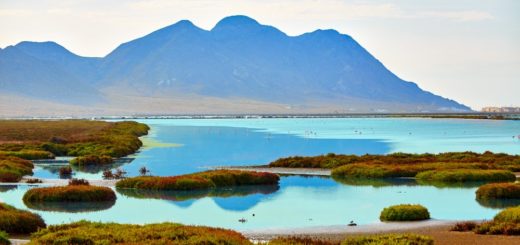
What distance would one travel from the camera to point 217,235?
23.1 meters

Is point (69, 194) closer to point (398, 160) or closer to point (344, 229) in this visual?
point (344, 229)

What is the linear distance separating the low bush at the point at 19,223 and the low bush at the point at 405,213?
40.2ft

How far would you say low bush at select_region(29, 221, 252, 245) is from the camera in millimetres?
22297

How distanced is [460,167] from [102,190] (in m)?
23.2

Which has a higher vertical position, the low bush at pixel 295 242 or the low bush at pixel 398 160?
the low bush at pixel 398 160

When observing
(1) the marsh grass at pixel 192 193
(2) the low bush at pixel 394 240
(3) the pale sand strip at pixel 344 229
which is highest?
(2) the low bush at pixel 394 240

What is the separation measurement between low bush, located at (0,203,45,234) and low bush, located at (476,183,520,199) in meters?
20.4

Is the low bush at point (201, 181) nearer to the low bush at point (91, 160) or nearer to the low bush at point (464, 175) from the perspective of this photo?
the low bush at point (464, 175)

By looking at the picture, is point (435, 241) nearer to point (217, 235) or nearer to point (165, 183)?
point (217, 235)

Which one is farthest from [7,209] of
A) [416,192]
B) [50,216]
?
[416,192]

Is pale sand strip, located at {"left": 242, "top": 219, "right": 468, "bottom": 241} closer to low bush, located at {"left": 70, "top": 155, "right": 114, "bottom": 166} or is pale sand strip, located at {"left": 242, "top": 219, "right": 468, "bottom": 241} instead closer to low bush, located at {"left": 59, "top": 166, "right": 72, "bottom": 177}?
low bush, located at {"left": 59, "top": 166, "right": 72, "bottom": 177}

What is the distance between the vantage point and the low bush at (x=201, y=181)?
1766 inches

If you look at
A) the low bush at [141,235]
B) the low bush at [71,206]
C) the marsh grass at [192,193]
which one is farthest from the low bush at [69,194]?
the low bush at [141,235]

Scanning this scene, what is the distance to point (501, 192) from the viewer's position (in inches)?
1554
